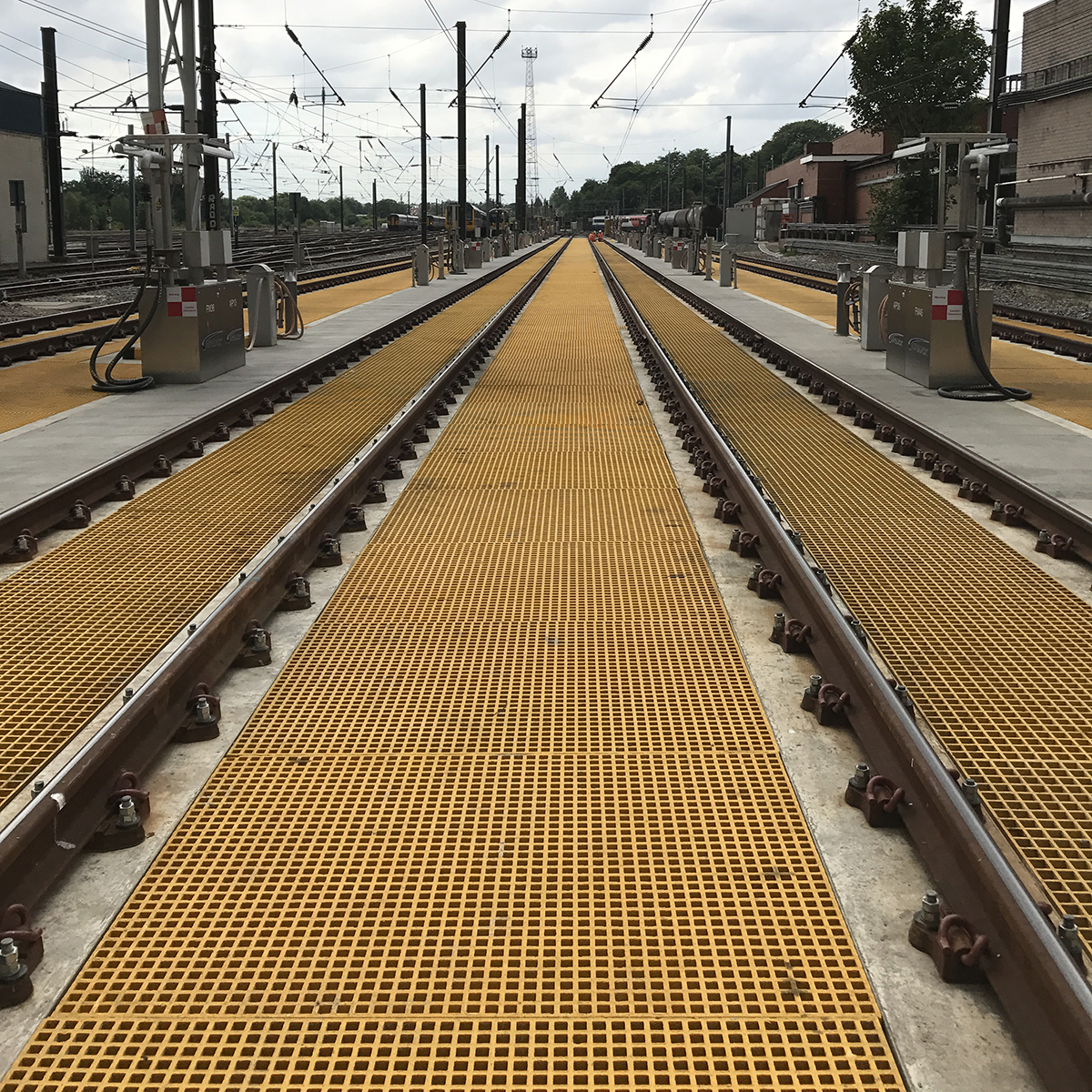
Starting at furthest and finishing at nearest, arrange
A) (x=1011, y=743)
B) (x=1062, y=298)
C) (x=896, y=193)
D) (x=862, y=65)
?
(x=862, y=65) → (x=896, y=193) → (x=1062, y=298) → (x=1011, y=743)

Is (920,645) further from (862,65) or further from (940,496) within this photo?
(862,65)

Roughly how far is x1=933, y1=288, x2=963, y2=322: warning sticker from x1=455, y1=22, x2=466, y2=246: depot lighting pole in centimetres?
2950

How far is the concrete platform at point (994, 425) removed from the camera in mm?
7613

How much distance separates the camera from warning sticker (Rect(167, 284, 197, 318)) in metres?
12.0

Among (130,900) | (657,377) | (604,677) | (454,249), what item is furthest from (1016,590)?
(454,249)

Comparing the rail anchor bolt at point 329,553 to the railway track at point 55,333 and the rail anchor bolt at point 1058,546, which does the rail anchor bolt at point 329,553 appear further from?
the railway track at point 55,333

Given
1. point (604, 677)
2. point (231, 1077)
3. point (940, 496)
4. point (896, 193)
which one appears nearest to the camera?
point (231, 1077)

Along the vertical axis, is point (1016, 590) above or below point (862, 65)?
below

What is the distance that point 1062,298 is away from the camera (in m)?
24.4

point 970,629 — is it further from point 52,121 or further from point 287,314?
point 52,121

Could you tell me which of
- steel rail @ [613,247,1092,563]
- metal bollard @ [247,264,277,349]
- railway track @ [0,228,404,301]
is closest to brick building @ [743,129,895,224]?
railway track @ [0,228,404,301]

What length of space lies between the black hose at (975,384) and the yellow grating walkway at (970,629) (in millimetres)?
2307

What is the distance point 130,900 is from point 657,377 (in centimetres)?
1038

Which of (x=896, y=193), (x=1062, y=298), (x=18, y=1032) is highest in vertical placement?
(x=896, y=193)
